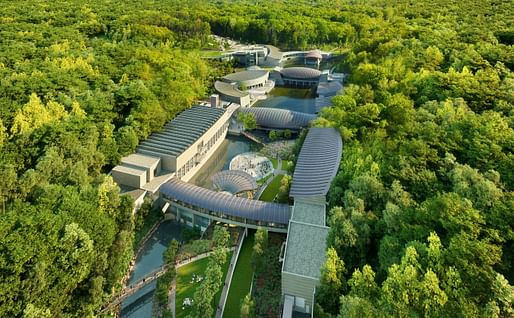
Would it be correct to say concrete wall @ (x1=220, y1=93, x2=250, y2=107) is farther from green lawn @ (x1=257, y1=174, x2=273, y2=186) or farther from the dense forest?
green lawn @ (x1=257, y1=174, x2=273, y2=186)

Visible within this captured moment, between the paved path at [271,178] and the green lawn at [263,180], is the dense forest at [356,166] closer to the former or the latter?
the paved path at [271,178]

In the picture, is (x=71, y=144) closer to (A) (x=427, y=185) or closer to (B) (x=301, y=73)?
(A) (x=427, y=185)

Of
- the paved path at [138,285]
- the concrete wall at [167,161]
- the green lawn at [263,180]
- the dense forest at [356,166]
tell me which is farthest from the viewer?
the green lawn at [263,180]

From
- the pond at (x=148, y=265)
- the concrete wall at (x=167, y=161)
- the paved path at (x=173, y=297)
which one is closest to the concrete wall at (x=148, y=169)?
the concrete wall at (x=167, y=161)

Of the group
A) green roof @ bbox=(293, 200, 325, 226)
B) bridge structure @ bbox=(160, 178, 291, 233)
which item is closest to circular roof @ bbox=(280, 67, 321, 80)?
bridge structure @ bbox=(160, 178, 291, 233)

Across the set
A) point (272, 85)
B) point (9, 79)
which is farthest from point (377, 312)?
point (272, 85)
